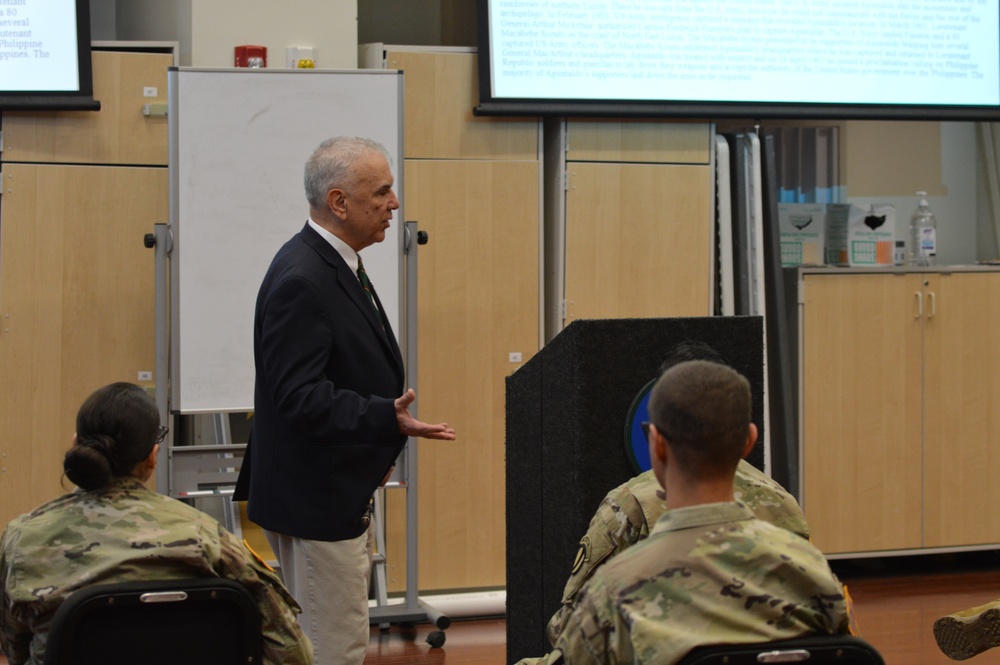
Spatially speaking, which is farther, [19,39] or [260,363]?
[19,39]

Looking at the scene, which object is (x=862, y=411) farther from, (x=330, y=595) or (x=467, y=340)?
(x=330, y=595)

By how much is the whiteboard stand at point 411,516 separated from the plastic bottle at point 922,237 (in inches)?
91.3

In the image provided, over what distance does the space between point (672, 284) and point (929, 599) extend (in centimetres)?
158

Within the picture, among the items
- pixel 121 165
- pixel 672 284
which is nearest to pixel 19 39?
pixel 121 165

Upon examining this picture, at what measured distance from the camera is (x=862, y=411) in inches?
183

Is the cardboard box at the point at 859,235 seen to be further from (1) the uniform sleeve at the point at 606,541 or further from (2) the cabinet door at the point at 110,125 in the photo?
(1) the uniform sleeve at the point at 606,541

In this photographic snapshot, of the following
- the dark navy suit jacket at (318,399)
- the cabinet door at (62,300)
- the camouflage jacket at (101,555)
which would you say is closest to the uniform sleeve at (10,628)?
the camouflage jacket at (101,555)

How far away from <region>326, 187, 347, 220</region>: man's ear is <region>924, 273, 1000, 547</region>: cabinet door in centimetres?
317

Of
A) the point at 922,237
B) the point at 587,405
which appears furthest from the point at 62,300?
the point at 922,237

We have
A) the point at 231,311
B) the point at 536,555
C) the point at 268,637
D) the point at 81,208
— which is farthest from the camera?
the point at 81,208

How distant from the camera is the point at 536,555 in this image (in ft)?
7.98

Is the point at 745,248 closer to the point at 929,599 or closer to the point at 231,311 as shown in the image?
the point at 929,599

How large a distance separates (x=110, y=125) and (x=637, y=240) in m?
1.99

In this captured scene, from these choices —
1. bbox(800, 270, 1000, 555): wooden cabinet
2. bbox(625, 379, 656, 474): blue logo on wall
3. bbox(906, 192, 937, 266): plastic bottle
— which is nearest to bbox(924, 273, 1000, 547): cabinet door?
bbox(800, 270, 1000, 555): wooden cabinet
